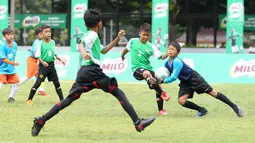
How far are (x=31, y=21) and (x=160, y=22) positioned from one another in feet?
32.2

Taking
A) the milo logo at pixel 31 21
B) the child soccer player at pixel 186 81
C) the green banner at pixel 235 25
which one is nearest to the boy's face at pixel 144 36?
the child soccer player at pixel 186 81

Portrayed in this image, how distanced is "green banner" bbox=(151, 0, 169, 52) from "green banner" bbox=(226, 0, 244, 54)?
254cm

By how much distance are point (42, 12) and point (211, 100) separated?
2177cm

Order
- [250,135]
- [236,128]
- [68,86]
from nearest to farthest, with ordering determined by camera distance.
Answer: [250,135]
[236,128]
[68,86]

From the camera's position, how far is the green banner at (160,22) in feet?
92.5

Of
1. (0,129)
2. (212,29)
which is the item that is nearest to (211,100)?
(0,129)

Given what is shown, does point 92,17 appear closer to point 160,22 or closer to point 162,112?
point 162,112

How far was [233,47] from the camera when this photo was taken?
27.9 m

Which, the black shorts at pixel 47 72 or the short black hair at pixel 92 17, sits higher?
the short black hair at pixel 92 17

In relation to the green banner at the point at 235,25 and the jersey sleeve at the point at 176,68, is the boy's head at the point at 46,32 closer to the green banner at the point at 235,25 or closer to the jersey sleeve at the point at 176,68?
the jersey sleeve at the point at 176,68

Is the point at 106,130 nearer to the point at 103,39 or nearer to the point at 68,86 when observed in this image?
the point at 68,86

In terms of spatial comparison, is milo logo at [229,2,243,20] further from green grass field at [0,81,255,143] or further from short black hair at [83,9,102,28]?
short black hair at [83,9,102,28]

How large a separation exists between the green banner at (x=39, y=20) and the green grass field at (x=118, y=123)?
19.9 metres

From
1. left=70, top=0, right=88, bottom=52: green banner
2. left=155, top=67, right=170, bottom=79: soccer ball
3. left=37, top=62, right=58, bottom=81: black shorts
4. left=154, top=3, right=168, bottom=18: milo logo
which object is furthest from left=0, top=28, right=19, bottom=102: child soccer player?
left=70, top=0, right=88, bottom=52: green banner
